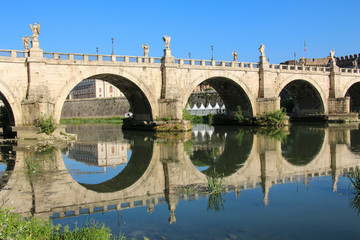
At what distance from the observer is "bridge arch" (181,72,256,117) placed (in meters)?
32.8

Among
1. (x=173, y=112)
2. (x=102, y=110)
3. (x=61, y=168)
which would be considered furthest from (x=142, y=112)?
(x=102, y=110)

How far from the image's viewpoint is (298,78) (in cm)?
3975

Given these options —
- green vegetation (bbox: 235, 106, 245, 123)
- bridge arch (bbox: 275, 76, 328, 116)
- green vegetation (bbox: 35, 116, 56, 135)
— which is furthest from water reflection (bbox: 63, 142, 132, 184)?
bridge arch (bbox: 275, 76, 328, 116)

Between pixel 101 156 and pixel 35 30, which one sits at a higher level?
pixel 35 30

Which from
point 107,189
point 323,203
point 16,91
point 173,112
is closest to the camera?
point 323,203

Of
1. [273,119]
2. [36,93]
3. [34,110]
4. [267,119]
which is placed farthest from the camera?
[267,119]

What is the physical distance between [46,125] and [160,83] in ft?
37.3

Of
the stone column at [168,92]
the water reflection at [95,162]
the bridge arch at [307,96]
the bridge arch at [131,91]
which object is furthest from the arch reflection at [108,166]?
the bridge arch at [307,96]

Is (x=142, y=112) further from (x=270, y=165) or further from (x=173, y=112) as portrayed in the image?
(x=270, y=165)

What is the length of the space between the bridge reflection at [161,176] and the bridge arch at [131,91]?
31.5ft

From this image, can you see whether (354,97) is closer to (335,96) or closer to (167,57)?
(335,96)

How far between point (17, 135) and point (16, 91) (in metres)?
3.40

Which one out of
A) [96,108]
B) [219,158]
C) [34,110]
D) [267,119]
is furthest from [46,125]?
[96,108]

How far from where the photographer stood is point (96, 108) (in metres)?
69.1
